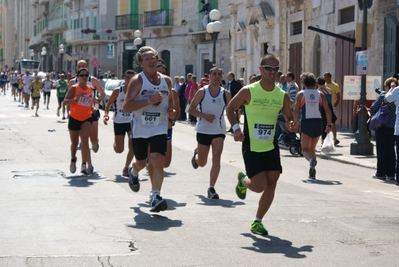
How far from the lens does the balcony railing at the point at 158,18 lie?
51.4 m

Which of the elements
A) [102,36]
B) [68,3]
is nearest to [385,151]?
[102,36]

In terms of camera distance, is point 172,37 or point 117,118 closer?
point 117,118

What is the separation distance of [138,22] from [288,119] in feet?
156

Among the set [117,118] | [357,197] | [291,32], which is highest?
[291,32]

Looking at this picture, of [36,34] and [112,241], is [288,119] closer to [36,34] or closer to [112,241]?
[112,241]

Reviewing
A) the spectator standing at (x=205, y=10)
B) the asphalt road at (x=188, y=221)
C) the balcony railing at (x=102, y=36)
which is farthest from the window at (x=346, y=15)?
the balcony railing at (x=102, y=36)

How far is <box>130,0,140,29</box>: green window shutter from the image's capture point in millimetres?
55781

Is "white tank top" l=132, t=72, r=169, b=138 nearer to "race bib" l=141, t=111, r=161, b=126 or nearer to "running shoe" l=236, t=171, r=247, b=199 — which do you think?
"race bib" l=141, t=111, r=161, b=126

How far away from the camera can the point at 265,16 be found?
34781 mm

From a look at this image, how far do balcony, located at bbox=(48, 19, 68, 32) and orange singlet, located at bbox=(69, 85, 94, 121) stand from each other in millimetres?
65336

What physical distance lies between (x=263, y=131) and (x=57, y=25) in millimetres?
74109

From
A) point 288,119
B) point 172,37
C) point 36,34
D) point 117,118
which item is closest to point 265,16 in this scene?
point 172,37

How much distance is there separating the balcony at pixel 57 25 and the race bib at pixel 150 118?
69731 millimetres

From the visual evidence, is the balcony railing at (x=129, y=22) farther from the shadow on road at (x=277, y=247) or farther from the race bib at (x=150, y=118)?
the shadow on road at (x=277, y=247)
